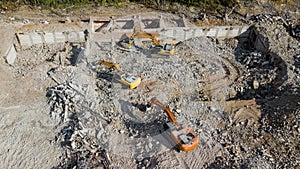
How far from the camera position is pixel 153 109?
596 inches

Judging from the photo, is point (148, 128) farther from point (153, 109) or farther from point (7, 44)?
point (7, 44)

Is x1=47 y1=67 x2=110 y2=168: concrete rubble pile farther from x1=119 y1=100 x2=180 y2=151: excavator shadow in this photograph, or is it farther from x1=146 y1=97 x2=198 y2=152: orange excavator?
x1=146 y1=97 x2=198 y2=152: orange excavator

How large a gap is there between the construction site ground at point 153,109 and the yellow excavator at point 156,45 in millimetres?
523

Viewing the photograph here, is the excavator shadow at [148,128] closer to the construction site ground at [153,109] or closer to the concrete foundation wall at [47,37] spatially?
the construction site ground at [153,109]

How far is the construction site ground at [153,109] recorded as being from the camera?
43.0 ft

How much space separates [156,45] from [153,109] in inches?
237

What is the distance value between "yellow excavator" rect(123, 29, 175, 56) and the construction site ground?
1.71ft

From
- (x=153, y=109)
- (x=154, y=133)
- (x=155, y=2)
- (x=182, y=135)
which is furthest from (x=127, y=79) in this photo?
(x=155, y=2)

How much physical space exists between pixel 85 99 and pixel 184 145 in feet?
19.5

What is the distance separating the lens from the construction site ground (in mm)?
13109

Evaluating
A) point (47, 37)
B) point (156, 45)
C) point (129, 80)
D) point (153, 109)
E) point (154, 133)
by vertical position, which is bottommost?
point (154, 133)

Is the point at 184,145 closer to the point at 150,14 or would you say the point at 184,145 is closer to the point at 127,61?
the point at 127,61

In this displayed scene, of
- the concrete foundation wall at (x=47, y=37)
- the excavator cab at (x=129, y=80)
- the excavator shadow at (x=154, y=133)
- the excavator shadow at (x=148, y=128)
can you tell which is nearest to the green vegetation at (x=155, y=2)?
the concrete foundation wall at (x=47, y=37)

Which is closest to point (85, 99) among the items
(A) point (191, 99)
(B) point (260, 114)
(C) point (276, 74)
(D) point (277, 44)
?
(A) point (191, 99)
